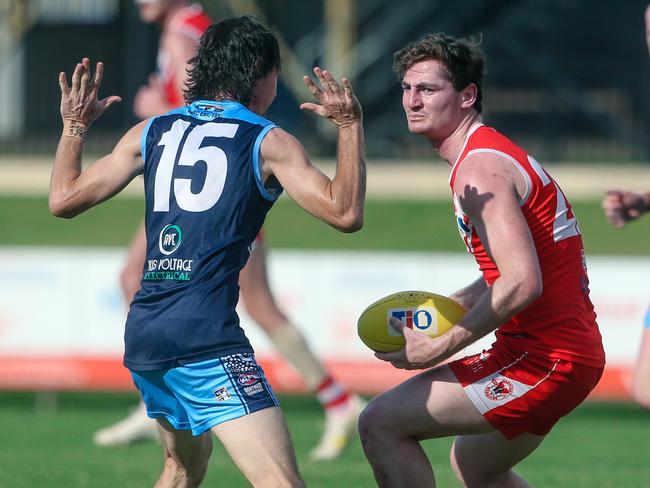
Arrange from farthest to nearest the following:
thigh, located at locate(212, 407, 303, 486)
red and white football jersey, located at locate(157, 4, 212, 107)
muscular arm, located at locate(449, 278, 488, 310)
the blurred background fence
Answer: the blurred background fence → red and white football jersey, located at locate(157, 4, 212, 107) → muscular arm, located at locate(449, 278, 488, 310) → thigh, located at locate(212, 407, 303, 486)

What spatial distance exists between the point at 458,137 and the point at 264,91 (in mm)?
797

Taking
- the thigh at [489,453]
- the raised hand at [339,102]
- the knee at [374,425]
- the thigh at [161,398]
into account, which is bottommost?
the thigh at [489,453]

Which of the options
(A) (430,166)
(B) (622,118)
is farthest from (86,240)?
(B) (622,118)

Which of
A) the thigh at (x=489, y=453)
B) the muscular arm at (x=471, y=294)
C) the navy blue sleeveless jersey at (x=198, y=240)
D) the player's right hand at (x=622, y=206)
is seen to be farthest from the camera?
the player's right hand at (x=622, y=206)

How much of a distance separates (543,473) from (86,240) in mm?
10889

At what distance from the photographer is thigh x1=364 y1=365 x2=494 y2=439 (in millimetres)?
5070

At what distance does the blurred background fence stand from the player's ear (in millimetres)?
13907

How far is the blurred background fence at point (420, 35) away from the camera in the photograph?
1953 centimetres

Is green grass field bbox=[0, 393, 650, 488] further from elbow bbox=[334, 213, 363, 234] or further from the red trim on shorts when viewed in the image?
elbow bbox=[334, 213, 363, 234]

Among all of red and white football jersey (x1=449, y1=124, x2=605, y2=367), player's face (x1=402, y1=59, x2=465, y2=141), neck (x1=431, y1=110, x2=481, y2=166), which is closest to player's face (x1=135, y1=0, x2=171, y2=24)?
player's face (x1=402, y1=59, x2=465, y2=141)

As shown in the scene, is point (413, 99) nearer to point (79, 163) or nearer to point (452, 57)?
point (452, 57)

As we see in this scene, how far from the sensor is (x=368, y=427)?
5160 millimetres

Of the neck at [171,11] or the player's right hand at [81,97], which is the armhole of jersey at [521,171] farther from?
the neck at [171,11]

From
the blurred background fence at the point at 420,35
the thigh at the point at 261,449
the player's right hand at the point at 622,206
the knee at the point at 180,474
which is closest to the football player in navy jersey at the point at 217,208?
the thigh at the point at 261,449
